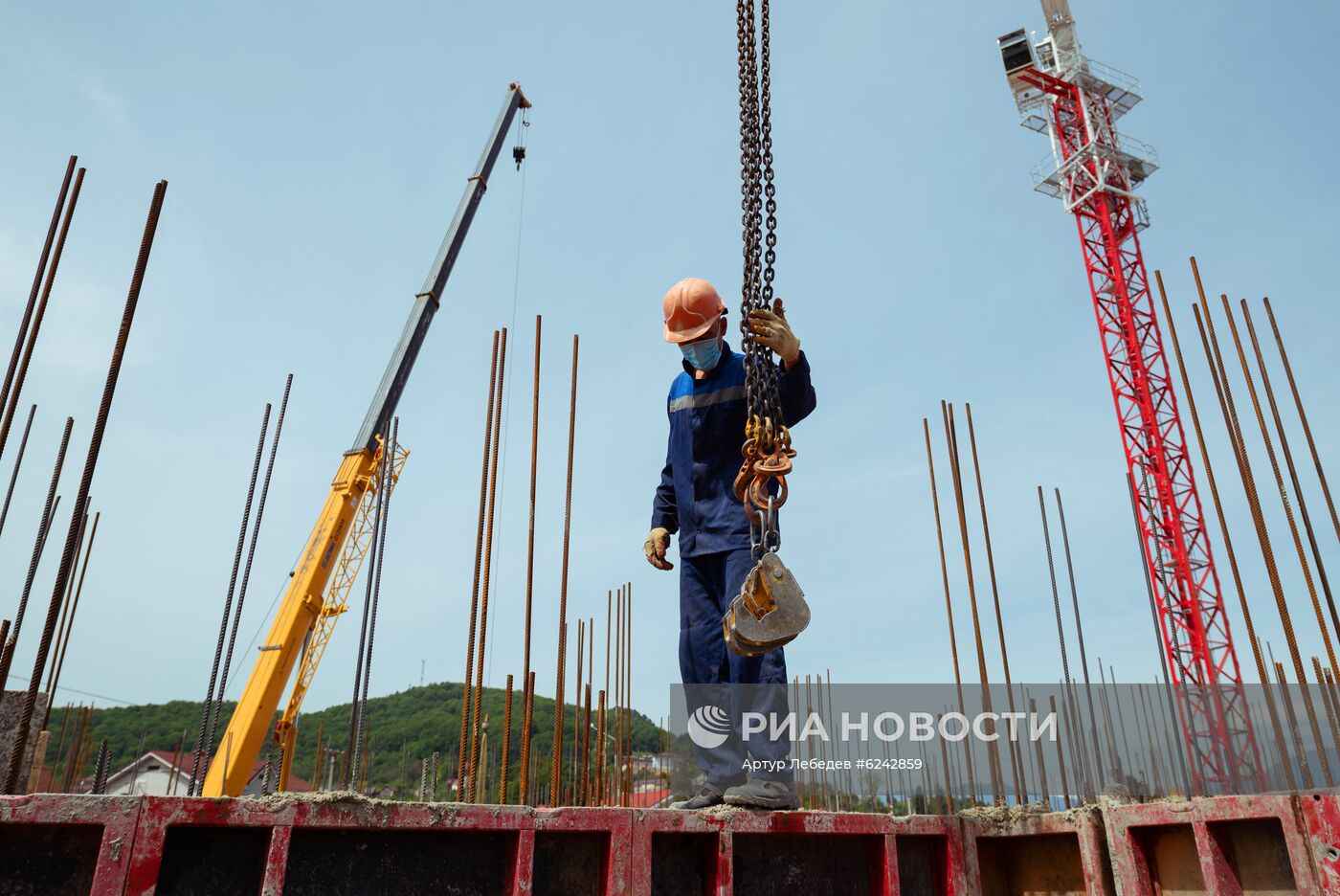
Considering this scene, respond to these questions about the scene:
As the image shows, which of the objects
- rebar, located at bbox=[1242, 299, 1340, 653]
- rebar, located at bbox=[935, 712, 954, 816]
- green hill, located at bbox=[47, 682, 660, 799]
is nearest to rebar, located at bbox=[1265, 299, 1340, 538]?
rebar, located at bbox=[1242, 299, 1340, 653]

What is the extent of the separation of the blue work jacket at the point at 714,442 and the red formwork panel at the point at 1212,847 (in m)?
1.50

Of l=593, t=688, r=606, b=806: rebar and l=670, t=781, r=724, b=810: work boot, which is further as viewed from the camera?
l=593, t=688, r=606, b=806: rebar

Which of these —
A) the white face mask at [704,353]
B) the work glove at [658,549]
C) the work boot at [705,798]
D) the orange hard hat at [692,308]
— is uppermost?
the orange hard hat at [692,308]

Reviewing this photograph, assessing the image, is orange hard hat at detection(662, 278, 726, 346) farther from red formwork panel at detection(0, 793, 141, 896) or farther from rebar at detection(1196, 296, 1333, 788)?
rebar at detection(1196, 296, 1333, 788)

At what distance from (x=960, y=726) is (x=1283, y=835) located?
A: 305cm

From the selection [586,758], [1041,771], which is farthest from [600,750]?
[1041,771]

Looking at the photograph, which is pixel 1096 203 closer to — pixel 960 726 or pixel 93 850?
pixel 960 726

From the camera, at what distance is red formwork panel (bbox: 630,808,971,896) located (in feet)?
7.97

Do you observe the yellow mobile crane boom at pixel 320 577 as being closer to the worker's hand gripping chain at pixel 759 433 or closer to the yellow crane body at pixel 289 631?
the yellow crane body at pixel 289 631

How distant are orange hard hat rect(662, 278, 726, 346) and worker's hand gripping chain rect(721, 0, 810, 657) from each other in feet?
0.97

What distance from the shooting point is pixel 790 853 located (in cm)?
268

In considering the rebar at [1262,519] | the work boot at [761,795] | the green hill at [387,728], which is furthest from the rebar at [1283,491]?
the green hill at [387,728]

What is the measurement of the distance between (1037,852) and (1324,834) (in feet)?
3.22

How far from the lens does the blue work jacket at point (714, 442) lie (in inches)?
122
